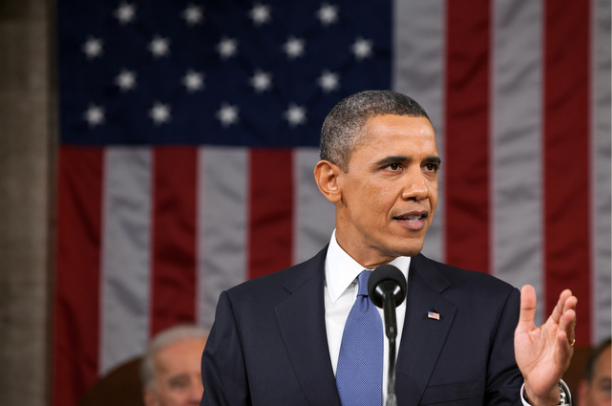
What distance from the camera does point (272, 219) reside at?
4.76 m

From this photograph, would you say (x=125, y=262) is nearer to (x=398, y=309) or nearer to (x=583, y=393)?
(x=583, y=393)

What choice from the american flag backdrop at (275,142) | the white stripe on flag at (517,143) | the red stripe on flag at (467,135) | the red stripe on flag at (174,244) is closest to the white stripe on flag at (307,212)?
the american flag backdrop at (275,142)

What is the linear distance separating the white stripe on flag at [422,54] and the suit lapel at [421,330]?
8.91ft

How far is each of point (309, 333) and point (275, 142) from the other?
116 inches

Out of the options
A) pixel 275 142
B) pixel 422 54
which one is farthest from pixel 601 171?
pixel 275 142

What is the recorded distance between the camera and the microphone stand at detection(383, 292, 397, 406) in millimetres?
1467

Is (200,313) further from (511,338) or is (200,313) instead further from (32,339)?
(511,338)

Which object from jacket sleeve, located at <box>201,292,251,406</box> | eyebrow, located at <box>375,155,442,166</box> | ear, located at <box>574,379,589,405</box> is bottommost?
ear, located at <box>574,379,589,405</box>

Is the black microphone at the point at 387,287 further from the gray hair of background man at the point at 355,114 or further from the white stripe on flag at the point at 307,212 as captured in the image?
the white stripe on flag at the point at 307,212

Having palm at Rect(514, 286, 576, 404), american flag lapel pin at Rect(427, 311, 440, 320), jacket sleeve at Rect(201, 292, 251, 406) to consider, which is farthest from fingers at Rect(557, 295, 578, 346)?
jacket sleeve at Rect(201, 292, 251, 406)

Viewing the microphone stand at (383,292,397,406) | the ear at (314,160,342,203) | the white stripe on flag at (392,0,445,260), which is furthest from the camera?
the white stripe on flag at (392,0,445,260)

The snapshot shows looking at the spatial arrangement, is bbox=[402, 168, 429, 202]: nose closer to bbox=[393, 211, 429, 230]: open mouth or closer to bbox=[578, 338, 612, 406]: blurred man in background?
bbox=[393, 211, 429, 230]: open mouth

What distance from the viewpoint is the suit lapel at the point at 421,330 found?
1796 millimetres

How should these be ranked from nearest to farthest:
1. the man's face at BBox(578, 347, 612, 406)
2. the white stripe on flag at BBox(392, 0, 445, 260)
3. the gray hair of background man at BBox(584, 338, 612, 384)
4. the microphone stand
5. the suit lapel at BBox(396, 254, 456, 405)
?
1. the microphone stand
2. the suit lapel at BBox(396, 254, 456, 405)
3. the man's face at BBox(578, 347, 612, 406)
4. the gray hair of background man at BBox(584, 338, 612, 384)
5. the white stripe on flag at BBox(392, 0, 445, 260)
